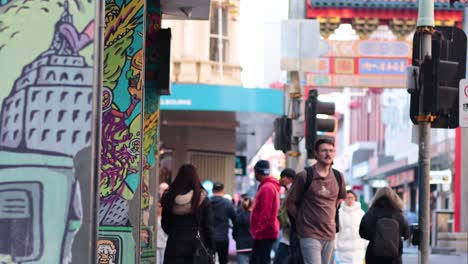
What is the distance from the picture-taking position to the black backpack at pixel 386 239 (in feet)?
36.5

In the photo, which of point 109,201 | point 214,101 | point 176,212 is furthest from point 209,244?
point 214,101

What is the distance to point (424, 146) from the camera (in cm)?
1198

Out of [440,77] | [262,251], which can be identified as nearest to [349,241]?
[262,251]

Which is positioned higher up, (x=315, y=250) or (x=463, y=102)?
(x=463, y=102)

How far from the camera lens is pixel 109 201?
10406mm

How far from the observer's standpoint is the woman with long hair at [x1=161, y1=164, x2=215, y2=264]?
1116cm

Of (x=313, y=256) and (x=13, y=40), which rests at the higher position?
(x=13, y=40)

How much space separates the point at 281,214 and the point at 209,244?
2632 millimetres

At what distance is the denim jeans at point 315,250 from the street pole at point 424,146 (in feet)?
3.38

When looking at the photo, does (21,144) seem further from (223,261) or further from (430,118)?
(223,261)

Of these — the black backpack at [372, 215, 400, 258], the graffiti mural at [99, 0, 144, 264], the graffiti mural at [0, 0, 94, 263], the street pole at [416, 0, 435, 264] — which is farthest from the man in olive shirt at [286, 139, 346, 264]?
the graffiti mural at [0, 0, 94, 263]

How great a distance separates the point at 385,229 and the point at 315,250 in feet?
2.39

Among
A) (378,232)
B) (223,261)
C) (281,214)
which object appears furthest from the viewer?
(223,261)

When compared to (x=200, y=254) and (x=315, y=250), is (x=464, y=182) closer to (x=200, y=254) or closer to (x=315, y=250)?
(x=315, y=250)
